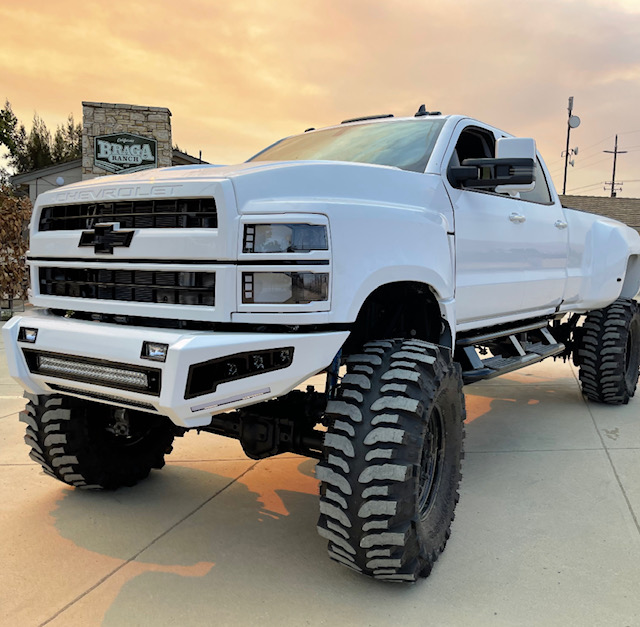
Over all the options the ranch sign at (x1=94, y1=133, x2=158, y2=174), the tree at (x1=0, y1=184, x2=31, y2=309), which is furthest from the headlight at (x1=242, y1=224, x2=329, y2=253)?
the ranch sign at (x1=94, y1=133, x2=158, y2=174)

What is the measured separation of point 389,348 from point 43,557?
195 cm

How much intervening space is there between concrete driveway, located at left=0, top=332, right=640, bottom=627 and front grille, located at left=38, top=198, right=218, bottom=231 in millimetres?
1581

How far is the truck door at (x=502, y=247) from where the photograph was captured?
12.1 ft

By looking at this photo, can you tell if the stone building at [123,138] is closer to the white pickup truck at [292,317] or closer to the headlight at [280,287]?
the white pickup truck at [292,317]

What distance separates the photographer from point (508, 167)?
3.46m

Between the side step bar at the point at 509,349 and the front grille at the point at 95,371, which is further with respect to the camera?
the side step bar at the point at 509,349

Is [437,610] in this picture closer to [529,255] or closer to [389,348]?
[389,348]

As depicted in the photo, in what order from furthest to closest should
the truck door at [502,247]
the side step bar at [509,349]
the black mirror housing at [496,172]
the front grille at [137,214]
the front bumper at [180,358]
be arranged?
the side step bar at [509,349], the truck door at [502,247], the black mirror housing at [496,172], the front grille at [137,214], the front bumper at [180,358]

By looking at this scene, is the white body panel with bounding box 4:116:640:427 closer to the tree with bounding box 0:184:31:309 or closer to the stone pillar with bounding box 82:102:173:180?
the tree with bounding box 0:184:31:309

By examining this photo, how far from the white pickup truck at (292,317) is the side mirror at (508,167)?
0.04ft

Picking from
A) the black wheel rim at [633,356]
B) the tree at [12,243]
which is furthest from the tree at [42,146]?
the black wheel rim at [633,356]

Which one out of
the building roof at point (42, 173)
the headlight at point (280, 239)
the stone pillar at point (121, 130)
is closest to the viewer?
the headlight at point (280, 239)

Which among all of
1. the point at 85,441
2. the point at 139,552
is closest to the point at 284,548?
the point at 139,552

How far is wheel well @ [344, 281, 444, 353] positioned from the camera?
10.9ft
